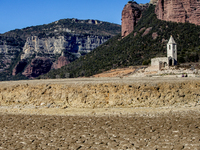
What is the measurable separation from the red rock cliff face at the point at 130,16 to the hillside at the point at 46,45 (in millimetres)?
52044

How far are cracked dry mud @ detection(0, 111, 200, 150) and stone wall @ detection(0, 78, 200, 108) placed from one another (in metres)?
1.66

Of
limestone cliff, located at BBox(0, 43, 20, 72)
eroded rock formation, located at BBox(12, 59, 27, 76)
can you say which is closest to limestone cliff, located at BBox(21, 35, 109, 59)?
limestone cliff, located at BBox(0, 43, 20, 72)

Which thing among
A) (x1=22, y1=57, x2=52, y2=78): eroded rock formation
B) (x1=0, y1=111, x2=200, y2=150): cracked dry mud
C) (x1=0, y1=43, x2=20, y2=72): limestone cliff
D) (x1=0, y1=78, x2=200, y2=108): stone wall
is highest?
(x1=0, y1=43, x2=20, y2=72): limestone cliff

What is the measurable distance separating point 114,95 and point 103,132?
4.58 metres

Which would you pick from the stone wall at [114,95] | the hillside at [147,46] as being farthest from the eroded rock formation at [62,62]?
the stone wall at [114,95]

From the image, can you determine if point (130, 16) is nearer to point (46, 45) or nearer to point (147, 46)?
point (147, 46)

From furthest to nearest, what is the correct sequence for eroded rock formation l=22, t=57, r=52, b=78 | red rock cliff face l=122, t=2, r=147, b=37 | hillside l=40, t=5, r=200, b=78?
eroded rock formation l=22, t=57, r=52, b=78 → red rock cliff face l=122, t=2, r=147, b=37 → hillside l=40, t=5, r=200, b=78

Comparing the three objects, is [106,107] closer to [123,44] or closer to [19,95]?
[19,95]

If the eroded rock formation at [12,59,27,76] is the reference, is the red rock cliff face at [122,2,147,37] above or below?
above

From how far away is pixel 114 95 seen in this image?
50.4 ft

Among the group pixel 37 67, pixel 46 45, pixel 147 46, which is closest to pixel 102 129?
pixel 147 46

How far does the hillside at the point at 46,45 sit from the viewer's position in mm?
135625

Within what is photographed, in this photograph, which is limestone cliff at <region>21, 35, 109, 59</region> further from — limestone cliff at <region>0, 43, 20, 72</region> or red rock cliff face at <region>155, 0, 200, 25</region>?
red rock cliff face at <region>155, 0, 200, 25</region>

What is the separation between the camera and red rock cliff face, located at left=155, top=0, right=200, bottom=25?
67000mm
